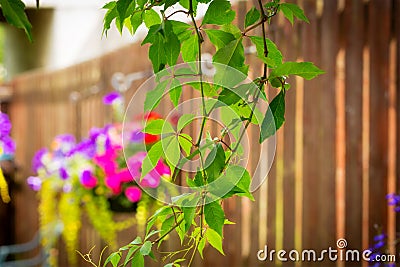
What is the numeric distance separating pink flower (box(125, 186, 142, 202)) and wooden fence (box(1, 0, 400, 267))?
1.22 feet

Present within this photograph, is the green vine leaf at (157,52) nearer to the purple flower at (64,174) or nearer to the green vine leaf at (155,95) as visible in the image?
the green vine leaf at (155,95)

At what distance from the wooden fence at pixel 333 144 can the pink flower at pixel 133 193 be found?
1.22 feet

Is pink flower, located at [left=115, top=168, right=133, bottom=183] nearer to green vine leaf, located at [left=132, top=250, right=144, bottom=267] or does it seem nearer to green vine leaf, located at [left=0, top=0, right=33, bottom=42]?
green vine leaf, located at [left=132, top=250, right=144, bottom=267]

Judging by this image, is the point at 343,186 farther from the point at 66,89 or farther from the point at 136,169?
the point at 66,89

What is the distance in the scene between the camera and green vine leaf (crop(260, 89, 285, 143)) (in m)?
0.71

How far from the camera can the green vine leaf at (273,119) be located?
27.8 inches

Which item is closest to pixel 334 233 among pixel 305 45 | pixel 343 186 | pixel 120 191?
pixel 343 186

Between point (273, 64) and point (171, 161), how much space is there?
0.14 m

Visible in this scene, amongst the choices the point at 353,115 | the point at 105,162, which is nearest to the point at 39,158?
the point at 105,162

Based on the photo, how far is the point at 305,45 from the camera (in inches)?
98.2

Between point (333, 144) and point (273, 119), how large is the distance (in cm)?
169

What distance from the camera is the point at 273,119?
0.71 meters

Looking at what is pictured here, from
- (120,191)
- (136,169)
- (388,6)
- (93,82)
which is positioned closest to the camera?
(388,6)

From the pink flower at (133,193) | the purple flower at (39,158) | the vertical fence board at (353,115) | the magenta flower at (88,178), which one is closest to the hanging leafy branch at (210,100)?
the vertical fence board at (353,115)
